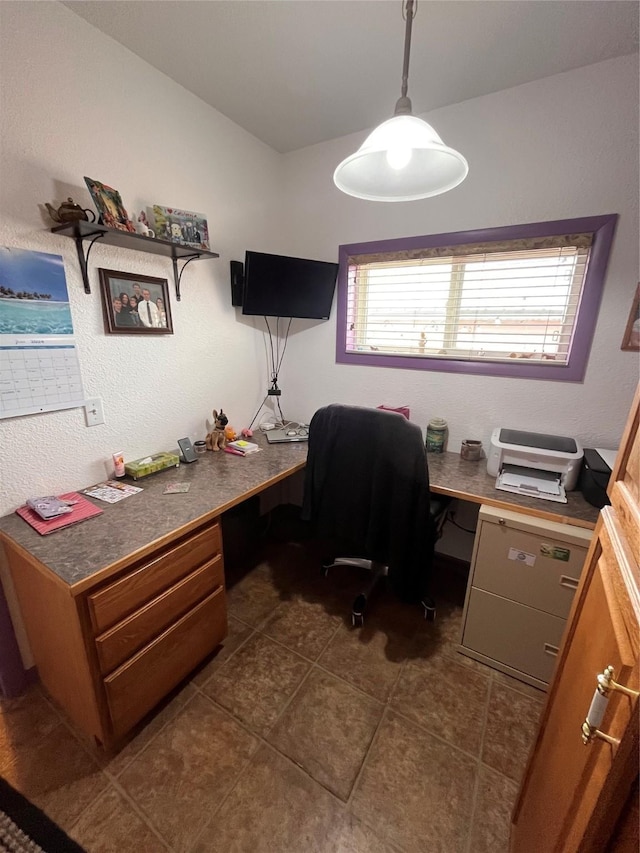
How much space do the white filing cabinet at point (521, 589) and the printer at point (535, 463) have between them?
19 cm

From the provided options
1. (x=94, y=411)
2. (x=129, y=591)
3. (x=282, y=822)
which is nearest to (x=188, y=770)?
(x=282, y=822)

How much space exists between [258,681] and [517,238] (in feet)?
7.84

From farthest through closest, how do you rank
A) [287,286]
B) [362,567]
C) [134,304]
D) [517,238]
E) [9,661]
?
[287,286] < [362,567] < [517,238] < [134,304] < [9,661]

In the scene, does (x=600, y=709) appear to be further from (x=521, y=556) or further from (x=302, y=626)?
(x=302, y=626)

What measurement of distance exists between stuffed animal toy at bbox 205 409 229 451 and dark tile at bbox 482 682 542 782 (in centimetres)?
177

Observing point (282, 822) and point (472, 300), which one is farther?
point (472, 300)

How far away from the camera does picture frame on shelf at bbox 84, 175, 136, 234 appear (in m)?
1.29

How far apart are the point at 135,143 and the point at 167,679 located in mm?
2233

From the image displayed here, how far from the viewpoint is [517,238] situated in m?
1.68

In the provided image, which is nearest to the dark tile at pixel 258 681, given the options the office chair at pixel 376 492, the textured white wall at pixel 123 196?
the office chair at pixel 376 492

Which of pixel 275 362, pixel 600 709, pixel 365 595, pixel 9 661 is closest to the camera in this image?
pixel 600 709

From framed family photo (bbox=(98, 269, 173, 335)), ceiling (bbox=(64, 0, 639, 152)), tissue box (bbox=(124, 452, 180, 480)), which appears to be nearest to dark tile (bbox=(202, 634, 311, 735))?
tissue box (bbox=(124, 452, 180, 480))

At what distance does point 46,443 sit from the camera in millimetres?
1359

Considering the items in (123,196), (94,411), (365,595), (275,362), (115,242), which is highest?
(123,196)
